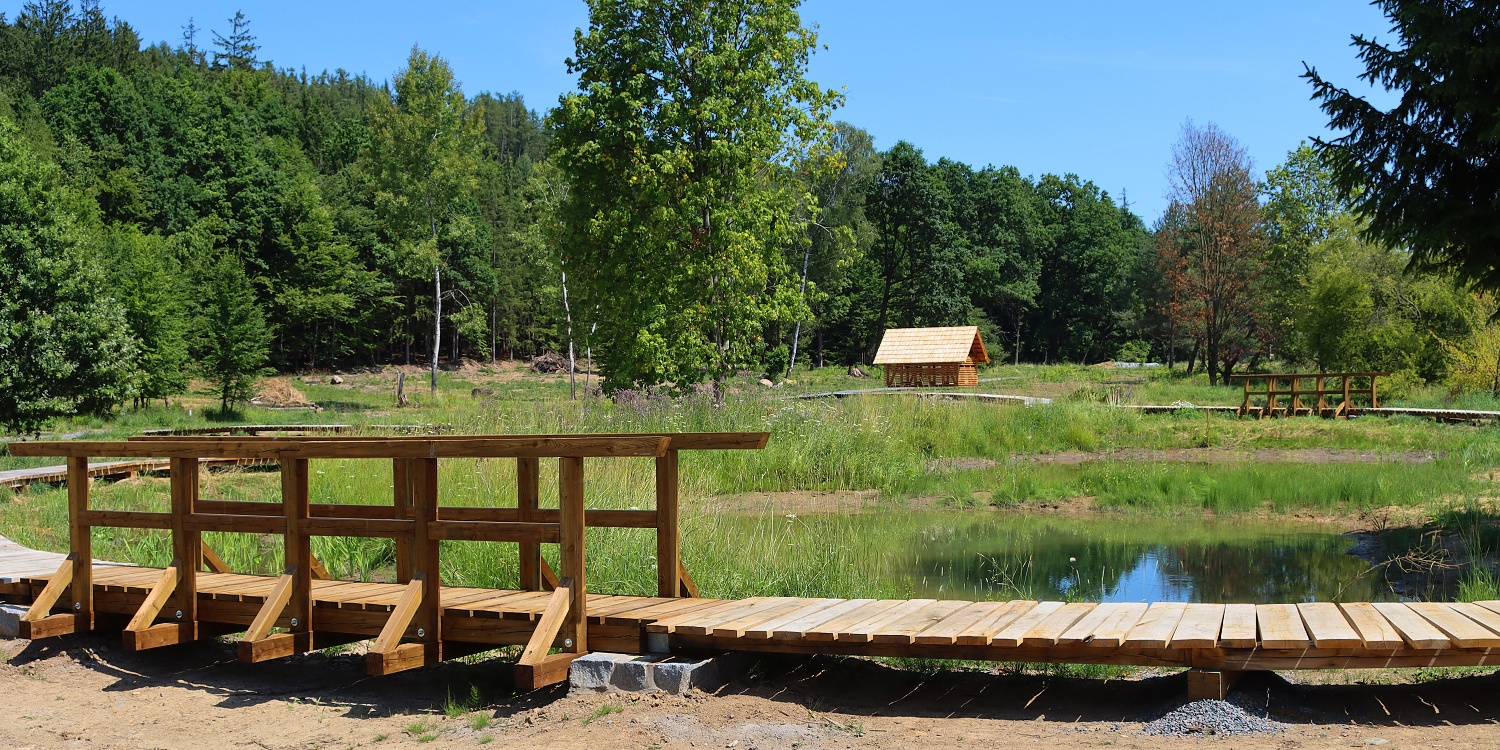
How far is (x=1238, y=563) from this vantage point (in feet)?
34.4

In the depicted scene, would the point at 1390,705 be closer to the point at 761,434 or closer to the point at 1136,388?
the point at 761,434

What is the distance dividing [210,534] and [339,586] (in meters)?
3.34

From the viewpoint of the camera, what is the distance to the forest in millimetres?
21630

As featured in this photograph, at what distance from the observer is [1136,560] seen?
1075cm

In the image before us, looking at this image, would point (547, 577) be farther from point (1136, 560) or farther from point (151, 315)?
point (151, 315)

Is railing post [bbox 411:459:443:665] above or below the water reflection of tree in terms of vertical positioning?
above

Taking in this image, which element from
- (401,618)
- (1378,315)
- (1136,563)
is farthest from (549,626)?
(1378,315)

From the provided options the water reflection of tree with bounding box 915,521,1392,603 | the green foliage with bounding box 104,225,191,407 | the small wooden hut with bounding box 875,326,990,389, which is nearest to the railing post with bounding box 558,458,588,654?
the water reflection of tree with bounding box 915,521,1392,603

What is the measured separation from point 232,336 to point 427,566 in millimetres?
27113

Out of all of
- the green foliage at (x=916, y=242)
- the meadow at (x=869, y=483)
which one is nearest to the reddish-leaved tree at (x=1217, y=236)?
the meadow at (x=869, y=483)

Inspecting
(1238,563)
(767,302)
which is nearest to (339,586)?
(1238,563)

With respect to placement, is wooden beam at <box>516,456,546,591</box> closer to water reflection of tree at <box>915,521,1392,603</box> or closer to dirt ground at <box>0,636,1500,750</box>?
dirt ground at <box>0,636,1500,750</box>

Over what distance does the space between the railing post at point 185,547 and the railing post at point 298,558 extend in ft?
2.51

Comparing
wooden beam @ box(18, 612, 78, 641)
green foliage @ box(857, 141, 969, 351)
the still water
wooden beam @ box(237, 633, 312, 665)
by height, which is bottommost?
the still water
